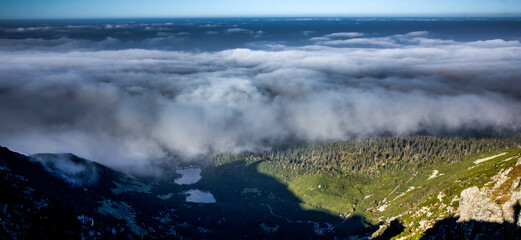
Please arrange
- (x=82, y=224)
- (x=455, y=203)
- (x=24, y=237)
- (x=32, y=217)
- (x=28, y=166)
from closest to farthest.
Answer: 1. (x=24, y=237)
2. (x=32, y=217)
3. (x=82, y=224)
4. (x=455, y=203)
5. (x=28, y=166)

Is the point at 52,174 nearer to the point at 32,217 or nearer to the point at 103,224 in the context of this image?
the point at 103,224

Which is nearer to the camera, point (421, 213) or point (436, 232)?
point (436, 232)

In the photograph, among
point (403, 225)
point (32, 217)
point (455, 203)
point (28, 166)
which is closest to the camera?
point (32, 217)

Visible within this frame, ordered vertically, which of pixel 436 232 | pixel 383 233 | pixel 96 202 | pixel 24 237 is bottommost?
pixel 383 233

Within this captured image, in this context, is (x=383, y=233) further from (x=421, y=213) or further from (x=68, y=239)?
(x=68, y=239)

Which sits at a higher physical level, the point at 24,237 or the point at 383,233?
the point at 24,237

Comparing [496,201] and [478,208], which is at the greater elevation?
[496,201]

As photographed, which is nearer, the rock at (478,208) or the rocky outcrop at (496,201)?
the rocky outcrop at (496,201)

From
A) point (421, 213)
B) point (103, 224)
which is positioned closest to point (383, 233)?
point (421, 213)

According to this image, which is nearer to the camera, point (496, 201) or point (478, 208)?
point (496, 201)

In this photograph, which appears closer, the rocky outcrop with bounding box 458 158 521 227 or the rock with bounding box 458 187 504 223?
the rocky outcrop with bounding box 458 158 521 227
